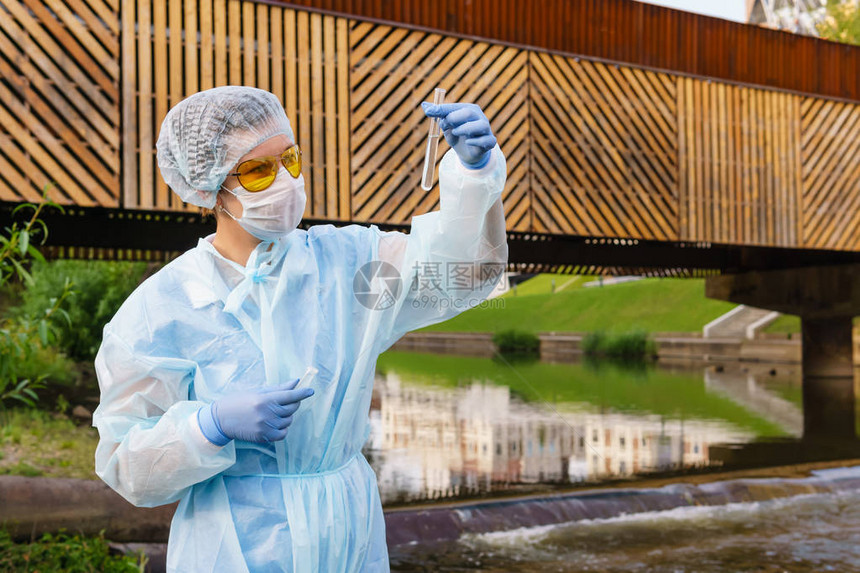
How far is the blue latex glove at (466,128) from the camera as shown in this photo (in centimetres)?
A: 204

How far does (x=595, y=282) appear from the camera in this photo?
203ft

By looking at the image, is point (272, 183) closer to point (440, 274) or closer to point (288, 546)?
point (440, 274)

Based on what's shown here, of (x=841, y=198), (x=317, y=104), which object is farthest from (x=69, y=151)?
(x=841, y=198)

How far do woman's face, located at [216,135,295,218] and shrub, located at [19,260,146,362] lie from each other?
14719 millimetres

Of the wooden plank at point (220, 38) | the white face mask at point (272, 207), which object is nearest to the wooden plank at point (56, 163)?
the wooden plank at point (220, 38)

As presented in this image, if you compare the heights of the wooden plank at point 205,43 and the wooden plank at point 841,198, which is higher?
the wooden plank at point 205,43

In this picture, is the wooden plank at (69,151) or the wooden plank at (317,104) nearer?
the wooden plank at (69,151)

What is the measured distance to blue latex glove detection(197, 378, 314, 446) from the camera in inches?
76.9

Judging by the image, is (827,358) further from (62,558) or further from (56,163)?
(62,558)

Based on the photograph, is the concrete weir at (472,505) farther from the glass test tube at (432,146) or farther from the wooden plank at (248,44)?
the glass test tube at (432,146)

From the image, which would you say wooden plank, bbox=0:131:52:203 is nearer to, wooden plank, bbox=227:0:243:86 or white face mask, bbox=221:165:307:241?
wooden plank, bbox=227:0:243:86

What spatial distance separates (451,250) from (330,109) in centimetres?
823

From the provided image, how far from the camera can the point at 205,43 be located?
9359 mm

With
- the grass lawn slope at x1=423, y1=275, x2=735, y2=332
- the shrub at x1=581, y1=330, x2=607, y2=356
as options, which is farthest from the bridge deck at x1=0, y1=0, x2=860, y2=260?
the grass lawn slope at x1=423, y1=275, x2=735, y2=332
